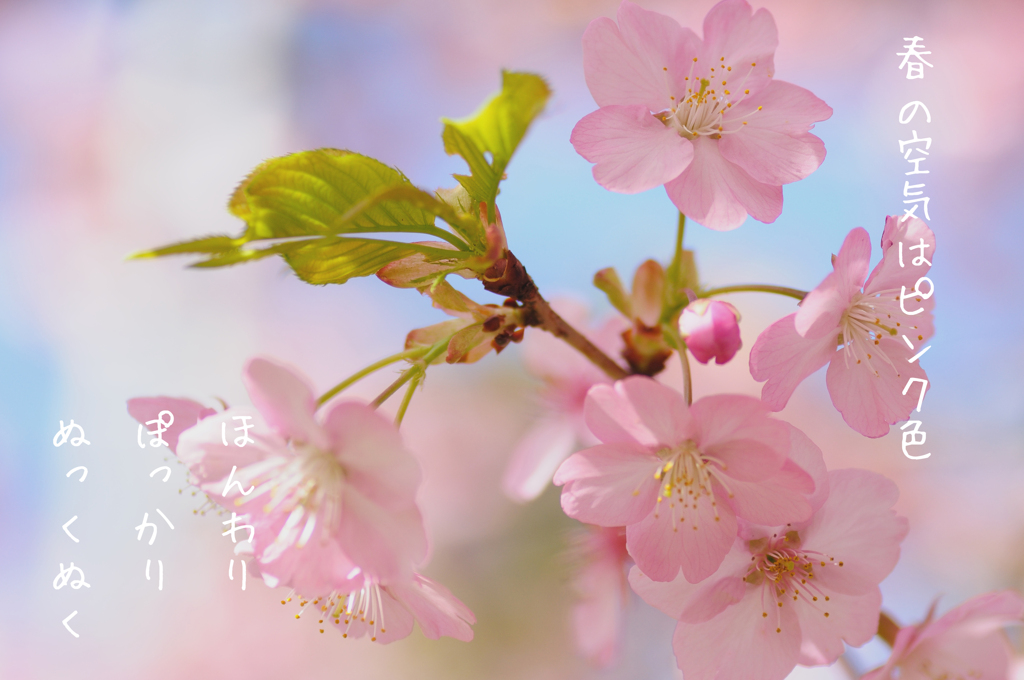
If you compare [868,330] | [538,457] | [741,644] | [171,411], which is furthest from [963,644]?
[171,411]

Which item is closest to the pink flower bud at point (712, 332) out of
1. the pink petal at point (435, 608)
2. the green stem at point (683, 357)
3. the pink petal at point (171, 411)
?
the green stem at point (683, 357)

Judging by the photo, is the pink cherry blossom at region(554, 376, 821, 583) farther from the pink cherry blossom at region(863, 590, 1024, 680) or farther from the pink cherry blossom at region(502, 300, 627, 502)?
the pink cherry blossom at region(502, 300, 627, 502)

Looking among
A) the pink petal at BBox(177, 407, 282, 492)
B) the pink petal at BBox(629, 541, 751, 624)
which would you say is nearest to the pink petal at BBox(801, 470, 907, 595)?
the pink petal at BBox(629, 541, 751, 624)

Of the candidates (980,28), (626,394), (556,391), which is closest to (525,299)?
(626,394)

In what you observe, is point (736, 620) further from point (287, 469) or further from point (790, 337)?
point (287, 469)

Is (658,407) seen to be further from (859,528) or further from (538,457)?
(538,457)
